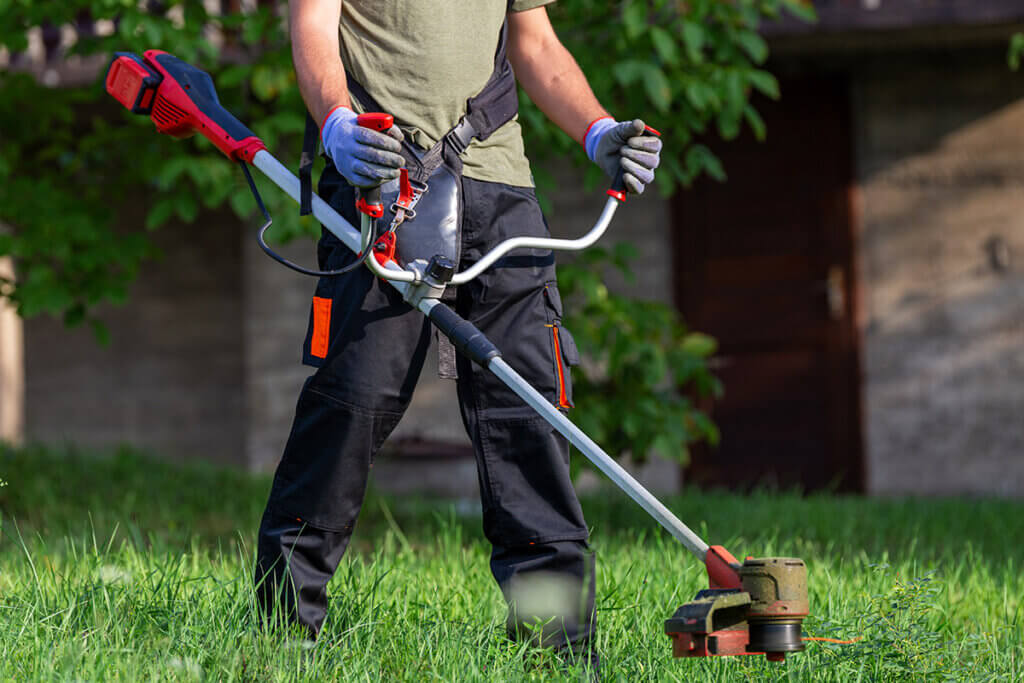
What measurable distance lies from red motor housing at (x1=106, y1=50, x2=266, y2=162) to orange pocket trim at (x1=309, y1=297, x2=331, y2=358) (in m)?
0.37

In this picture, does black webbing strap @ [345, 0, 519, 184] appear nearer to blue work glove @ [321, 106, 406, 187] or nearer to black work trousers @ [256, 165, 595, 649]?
black work trousers @ [256, 165, 595, 649]

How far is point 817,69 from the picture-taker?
7859 millimetres

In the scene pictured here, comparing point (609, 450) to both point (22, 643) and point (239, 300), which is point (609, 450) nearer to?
point (22, 643)

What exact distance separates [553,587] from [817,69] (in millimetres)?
6071

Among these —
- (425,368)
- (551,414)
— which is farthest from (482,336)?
(425,368)

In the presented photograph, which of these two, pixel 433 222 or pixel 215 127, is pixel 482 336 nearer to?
pixel 433 222

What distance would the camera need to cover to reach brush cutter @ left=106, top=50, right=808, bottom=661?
6.55 ft

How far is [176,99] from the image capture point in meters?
2.71

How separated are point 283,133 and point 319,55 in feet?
7.58

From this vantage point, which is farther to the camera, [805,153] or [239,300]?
[239,300]

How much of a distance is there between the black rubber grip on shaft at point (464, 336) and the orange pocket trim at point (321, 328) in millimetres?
271

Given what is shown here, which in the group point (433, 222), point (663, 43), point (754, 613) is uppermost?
point (663, 43)

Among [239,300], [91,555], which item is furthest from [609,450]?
[239,300]

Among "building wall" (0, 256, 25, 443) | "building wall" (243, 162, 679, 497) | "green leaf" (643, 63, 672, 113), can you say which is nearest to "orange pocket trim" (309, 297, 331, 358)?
"green leaf" (643, 63, 672, 113)
